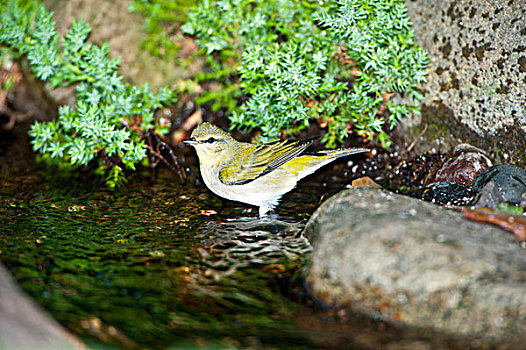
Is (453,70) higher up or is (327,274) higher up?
(453,70)

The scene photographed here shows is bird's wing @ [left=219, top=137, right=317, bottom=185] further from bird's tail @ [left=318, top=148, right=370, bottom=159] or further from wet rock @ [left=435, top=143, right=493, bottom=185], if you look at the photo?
wet rock @ [left=435, top=143, right=493, bottom=185]

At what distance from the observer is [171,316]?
393 centimetres

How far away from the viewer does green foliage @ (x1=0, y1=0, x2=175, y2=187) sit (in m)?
6.84

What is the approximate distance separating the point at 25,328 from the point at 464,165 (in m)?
5.07

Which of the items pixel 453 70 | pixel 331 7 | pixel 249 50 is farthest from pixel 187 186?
pixel 453 70

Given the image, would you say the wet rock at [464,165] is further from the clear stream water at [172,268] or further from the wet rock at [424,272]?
the wet rock at [424,272]

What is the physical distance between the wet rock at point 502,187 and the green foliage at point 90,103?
13.4ft

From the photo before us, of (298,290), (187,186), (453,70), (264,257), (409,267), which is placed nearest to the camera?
(409,267)

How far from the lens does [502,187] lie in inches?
215

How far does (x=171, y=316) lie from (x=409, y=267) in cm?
178

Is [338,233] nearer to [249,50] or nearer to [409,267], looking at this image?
[409,267]

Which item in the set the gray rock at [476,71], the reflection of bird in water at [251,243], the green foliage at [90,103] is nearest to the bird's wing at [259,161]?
the reflection of bird in water at [251,243]

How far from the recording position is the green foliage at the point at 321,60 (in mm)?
6551

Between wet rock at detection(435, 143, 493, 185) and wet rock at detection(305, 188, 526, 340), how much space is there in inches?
77.2
